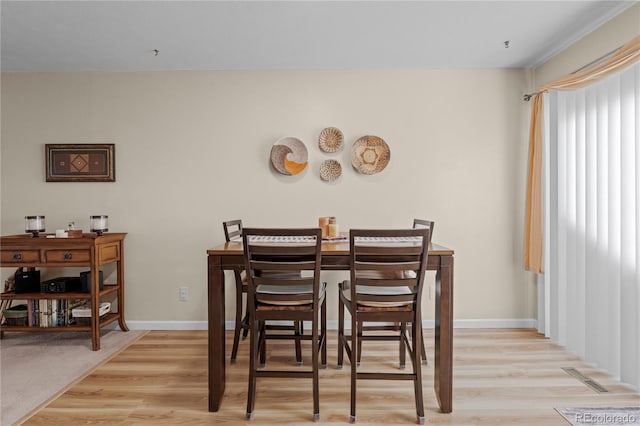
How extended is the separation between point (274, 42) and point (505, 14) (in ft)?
5.52

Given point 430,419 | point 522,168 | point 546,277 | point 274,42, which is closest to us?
point 430,419

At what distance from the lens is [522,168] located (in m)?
3.82

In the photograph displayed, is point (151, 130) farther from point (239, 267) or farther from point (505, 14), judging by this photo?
point (505, 14)

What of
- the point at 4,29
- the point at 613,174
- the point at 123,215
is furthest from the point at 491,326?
the point at 4,29

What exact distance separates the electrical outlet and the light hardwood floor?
63 cm

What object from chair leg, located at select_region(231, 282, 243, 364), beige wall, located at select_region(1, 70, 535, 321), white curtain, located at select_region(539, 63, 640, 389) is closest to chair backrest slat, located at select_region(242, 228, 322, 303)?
chair leg, located at select_region(231, 282, 243, 364)

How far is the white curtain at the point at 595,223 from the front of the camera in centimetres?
254

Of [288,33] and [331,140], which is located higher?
[288,33]

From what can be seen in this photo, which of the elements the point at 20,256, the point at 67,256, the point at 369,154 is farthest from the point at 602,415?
the point at 20,256

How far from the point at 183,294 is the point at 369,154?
2210 mm

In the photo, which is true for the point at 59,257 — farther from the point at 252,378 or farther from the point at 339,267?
the point at 339,267

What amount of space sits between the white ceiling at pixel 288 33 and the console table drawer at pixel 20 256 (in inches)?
65.3

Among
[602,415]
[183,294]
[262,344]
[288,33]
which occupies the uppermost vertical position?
[288,33]

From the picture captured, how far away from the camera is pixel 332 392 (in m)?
2.51
